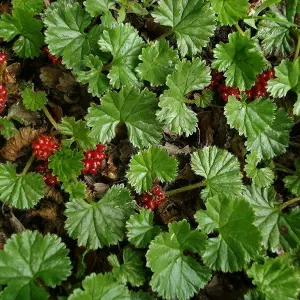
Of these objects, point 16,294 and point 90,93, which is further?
point 90,93

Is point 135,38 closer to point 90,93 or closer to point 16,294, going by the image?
point 90,93

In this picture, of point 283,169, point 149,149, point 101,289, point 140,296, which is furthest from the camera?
point 283,169

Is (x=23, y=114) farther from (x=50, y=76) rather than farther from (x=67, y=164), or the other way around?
(x=67, y=164)

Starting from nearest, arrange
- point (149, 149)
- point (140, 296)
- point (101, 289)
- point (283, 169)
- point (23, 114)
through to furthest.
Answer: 1. point (101, 289)
2. point (140, 296)
3. point (149, 149)
4. point (23, 114)
5. point (283, 169)

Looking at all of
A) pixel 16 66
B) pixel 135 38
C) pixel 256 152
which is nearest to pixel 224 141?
pixel 256 152

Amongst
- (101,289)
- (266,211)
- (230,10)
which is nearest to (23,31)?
(230,10)

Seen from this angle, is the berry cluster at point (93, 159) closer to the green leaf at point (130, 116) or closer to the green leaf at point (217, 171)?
the green leaf at point (130, 116)

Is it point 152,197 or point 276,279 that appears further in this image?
point 152,197
